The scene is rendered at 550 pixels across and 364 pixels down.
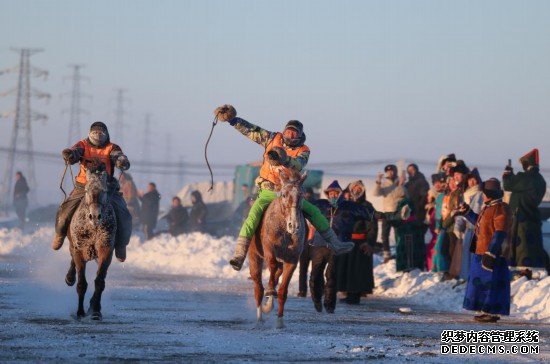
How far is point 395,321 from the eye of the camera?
17.0 m

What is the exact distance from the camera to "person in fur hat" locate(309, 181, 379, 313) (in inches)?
752

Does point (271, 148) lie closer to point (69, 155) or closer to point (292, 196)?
point (292, 196)

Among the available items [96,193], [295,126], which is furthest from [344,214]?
[96,193]

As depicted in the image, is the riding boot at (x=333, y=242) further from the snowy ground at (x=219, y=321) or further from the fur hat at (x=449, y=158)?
the fur hat at (x=449, y=158)

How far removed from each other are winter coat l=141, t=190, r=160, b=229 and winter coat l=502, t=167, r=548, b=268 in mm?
19953

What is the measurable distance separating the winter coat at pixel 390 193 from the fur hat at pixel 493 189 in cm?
814

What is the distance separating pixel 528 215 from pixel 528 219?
74 mm

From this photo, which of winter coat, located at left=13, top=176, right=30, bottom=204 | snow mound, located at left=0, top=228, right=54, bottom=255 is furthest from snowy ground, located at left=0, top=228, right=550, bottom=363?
winter coat, located at left=13, top=176, right=30, bottom=204

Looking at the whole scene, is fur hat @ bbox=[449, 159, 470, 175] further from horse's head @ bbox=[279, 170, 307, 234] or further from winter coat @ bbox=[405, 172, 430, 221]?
horse's head @ bbox=[279, 170, 307, 234]

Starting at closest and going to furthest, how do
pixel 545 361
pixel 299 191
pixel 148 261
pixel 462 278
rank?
→ 1. pixel 545 361
2. pixel 299 191
3. pixel 462 278
4. pixel 148 261

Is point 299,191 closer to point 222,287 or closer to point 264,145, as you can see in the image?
point 264,145

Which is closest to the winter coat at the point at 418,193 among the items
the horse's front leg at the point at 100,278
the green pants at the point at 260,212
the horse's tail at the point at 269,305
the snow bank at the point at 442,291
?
the snow bank at the point at 442,291

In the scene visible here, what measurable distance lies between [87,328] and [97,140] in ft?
10.0

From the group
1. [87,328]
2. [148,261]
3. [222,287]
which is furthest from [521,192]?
[148,261]
